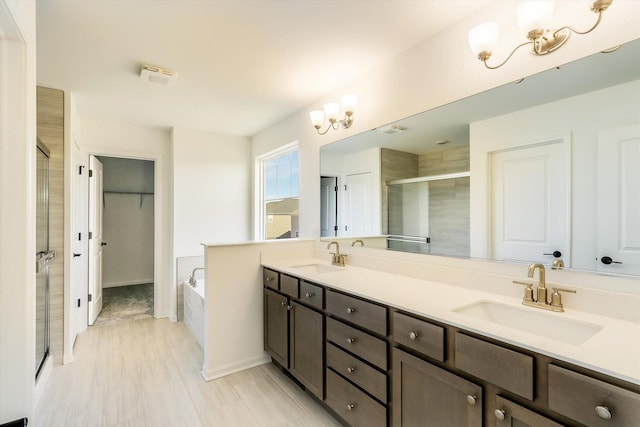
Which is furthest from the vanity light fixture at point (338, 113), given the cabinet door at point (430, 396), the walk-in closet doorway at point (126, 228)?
the walk-in closet doorway at point (126, 228)

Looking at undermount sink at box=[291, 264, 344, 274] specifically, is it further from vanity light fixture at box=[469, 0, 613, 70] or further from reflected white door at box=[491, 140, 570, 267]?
vanity light fixture at box=[469, 0, 613, 70]

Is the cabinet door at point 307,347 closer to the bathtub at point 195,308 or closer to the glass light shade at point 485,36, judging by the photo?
the bathtub at point 195,308

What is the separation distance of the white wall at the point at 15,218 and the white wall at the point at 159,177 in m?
2.55

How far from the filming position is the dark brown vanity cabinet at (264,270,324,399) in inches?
76.4

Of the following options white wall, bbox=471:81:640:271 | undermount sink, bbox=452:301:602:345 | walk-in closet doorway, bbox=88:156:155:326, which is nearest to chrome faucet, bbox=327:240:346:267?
undermount sink, bbox=452:301:602:345

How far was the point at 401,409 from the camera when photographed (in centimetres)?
138

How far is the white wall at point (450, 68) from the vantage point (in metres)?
1.26

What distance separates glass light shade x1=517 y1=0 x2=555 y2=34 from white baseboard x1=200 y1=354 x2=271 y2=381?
9.35 ft

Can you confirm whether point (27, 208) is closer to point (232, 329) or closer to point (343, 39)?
point (232, 329)

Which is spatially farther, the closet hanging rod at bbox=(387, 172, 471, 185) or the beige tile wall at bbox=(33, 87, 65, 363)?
the beige tile wall at bbox=(33, 87, 65, 363)

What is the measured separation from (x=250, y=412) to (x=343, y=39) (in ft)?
8.27

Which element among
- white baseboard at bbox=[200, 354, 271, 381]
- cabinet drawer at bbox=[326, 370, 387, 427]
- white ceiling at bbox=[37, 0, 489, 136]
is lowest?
white baseboard at bbox=[200, 354, 271, 381]

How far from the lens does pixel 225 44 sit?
2.01 meters

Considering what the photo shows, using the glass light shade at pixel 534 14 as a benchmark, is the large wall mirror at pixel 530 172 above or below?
below
